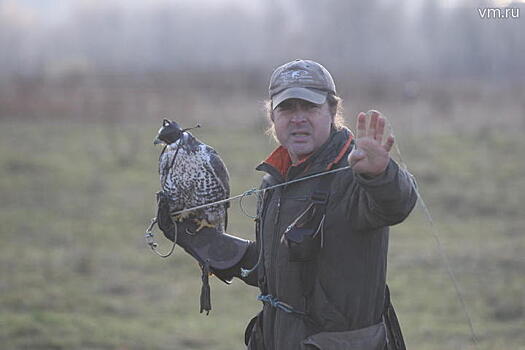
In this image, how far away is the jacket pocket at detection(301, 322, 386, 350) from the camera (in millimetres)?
3069

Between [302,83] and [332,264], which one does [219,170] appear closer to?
[302,83]

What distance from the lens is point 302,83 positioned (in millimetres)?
3211

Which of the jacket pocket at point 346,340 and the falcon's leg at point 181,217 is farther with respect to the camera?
the falcon's leg at point 181,217

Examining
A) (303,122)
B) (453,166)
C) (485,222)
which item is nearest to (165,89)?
(453,166)

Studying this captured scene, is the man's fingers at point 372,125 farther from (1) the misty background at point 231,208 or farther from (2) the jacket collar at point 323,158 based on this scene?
(1) the misty background at point 231,208

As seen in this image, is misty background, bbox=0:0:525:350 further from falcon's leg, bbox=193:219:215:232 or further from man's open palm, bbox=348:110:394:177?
man's open palm, bbox=348:110:394:177

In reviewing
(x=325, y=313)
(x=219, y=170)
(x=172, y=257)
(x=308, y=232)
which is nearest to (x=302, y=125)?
(x=308, y=232)

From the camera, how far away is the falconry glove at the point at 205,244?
12.5 feet

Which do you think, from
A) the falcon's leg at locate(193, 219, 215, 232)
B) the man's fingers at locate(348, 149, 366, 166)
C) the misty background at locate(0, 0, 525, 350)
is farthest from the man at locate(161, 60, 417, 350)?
the misty background at locate(0, 0, 525, 350)

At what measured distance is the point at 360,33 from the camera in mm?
44031

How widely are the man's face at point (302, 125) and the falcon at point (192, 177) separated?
31.0 inches

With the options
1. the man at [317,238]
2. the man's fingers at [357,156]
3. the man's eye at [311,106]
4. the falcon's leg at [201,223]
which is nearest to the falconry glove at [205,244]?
the falcon's leg at [201,223]

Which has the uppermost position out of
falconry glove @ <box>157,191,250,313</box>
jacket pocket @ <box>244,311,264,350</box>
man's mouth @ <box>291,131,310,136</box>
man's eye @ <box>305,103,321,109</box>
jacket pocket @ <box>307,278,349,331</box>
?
man's eye @ <box>305,103,321,109</box>

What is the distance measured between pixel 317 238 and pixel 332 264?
0.38 ft
